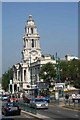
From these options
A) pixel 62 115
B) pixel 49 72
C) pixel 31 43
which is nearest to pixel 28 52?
pixel 31 43

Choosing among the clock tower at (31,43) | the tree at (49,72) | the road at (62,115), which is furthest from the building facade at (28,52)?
the road at (62,115)

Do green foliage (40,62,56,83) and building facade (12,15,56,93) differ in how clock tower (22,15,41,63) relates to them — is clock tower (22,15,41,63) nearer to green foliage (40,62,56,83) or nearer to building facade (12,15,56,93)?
building facade (12,15,56,93)

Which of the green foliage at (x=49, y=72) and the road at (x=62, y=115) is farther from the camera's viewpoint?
the green foliage at (x=49, y=72)

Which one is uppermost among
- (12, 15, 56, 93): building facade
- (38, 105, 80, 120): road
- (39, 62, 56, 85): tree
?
(12, 15, 56, 93): building facade

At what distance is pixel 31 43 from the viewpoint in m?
176

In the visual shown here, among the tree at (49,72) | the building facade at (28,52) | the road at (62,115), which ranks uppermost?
the building facade at (28,52)

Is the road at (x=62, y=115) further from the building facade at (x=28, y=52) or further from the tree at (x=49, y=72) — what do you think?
the building facade at (x=28, y=52)

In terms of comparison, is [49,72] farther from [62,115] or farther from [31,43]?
[62,115]

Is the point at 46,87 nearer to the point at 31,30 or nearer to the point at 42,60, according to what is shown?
the point at 42,60

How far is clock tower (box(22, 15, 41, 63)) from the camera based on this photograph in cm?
17225

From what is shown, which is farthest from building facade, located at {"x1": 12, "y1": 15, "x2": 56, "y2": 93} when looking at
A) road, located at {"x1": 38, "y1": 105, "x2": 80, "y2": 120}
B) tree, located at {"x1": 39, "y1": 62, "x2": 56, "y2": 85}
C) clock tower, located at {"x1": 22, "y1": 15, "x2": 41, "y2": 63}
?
road, located at {"x1": 38, "y1": 105, "x2": 80, "y2": 120}

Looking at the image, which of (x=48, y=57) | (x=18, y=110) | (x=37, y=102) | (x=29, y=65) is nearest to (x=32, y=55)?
(x=29, y=65)

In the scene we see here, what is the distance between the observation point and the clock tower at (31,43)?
172250mm

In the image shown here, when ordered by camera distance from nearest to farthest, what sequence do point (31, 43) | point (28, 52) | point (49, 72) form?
point (49, 72) → point (28, 52) → point (31, 43)
